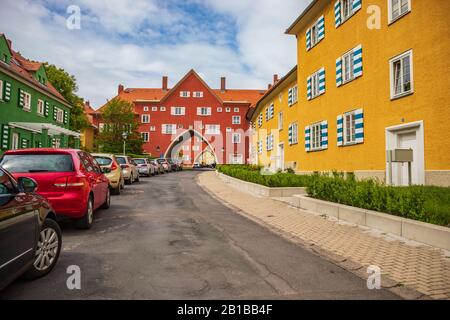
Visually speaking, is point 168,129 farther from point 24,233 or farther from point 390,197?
point 24,233

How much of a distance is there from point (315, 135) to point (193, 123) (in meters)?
42.5

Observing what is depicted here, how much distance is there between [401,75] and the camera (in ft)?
39.1

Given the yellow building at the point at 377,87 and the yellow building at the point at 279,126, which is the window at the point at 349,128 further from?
the yellow building at the point at 279,126

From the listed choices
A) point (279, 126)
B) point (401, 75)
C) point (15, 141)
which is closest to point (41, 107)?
point (15, 141)

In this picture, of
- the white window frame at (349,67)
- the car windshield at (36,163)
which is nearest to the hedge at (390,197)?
the car windshield at (36,163)

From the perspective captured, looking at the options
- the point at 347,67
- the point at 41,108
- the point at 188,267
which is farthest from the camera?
the point at 41,108

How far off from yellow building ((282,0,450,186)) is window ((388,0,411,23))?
0.04 m

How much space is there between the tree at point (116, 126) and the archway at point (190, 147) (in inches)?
430

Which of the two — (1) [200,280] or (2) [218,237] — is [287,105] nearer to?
(2) [218,237]

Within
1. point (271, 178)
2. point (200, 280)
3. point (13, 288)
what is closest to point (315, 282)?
point (200, 280)

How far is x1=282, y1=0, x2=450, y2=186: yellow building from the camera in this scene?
10.4m

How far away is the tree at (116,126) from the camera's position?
48.7 meters

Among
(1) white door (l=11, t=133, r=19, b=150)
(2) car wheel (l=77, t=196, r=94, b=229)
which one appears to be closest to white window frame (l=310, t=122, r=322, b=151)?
(2) car wheel (l=77, t=196, r=94, b=229)

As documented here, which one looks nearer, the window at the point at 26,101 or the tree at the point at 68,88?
the window at the point at 26,101
